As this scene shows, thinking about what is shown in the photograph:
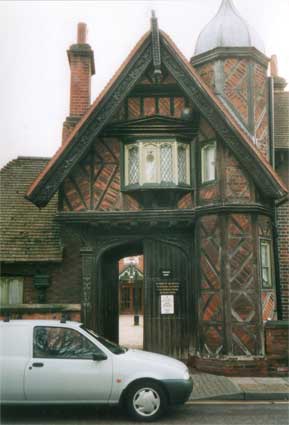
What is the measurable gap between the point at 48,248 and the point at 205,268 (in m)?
5.49

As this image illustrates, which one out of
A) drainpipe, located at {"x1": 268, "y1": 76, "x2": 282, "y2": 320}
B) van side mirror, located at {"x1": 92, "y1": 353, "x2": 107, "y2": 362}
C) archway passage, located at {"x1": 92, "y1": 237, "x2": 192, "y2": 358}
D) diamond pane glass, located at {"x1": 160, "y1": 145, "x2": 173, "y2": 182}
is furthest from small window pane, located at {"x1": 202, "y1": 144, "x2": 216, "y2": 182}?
van side mirror, located at {"x1": 92, "y1": 353, "x2": 107, "y2": 362}

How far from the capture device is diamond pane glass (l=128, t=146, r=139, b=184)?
1306 centimetres

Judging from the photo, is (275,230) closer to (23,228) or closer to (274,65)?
(23,228)

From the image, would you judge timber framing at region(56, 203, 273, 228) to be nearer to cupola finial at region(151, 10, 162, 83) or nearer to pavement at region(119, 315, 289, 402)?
cupola finial at region(151, 10, 162, 83)

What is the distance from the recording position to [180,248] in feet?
43.5

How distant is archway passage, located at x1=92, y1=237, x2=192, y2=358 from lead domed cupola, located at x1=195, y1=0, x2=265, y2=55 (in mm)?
5838

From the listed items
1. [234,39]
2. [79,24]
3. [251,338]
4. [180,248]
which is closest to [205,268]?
[180,248]

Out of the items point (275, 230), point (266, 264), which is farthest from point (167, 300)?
point (275, 230)

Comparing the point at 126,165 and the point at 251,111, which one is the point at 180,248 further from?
the point at 251,111

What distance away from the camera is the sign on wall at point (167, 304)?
1308 centimetres

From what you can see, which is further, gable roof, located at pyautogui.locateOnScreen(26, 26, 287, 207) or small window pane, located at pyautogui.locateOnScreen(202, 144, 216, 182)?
small window pane, located at pyautogui.locateOnScreen(202, 144, 216, 182)

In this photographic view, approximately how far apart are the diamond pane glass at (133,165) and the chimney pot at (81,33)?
4.70 metres

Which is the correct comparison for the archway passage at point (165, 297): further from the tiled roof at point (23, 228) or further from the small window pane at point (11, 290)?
the small window pane at point (11, 290)

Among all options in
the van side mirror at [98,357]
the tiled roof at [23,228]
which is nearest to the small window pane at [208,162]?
the tiled roof at [23,228]
